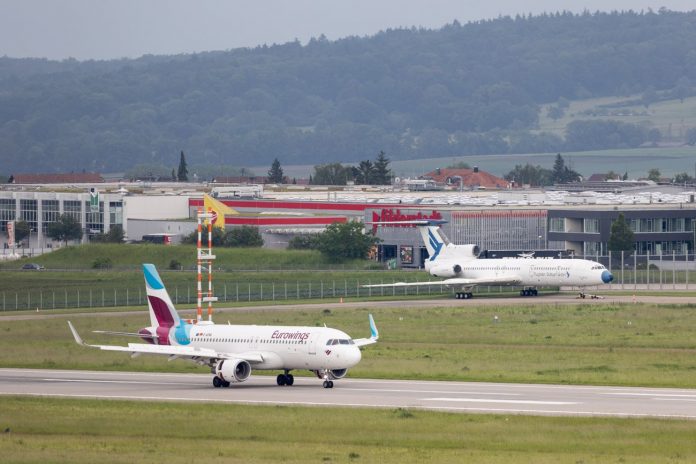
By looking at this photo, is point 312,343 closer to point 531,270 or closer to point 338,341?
point 338,341

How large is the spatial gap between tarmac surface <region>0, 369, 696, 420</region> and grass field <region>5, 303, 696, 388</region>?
3174 mm

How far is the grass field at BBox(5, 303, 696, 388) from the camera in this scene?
207 feet

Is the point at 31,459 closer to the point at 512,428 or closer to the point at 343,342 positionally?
the point at 512,428

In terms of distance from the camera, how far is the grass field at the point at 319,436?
40656mm

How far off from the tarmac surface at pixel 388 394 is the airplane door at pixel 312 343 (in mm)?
1575

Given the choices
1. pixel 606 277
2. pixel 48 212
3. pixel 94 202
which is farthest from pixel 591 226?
pixel 48 212

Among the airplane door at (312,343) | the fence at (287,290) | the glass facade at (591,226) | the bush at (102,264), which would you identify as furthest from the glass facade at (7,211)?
the airplane door at (312,343)

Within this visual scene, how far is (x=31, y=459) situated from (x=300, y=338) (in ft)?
60.8

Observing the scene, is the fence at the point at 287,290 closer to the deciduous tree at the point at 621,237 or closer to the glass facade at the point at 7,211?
the deciduous tree at the point at 621,237

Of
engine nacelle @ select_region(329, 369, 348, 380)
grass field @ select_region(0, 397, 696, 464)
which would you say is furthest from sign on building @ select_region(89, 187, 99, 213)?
grass field @ select_region(0, 397, 696, 464)

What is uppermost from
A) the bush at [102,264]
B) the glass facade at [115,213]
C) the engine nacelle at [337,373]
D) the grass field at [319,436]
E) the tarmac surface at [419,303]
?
the glass facade at [115,213]

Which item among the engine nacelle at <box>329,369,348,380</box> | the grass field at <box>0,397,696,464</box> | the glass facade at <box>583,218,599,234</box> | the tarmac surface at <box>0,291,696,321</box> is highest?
the glass facade at <box>583,218,599,234</box>

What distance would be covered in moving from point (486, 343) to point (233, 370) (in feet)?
78.3

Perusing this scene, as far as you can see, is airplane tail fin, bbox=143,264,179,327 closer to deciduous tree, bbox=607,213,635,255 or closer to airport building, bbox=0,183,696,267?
airport building, bbox=0,183,696,267
